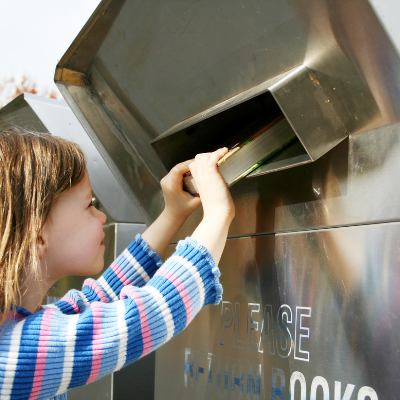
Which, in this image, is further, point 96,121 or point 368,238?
point 96,121

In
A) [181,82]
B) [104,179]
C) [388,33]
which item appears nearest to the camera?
[388,33]

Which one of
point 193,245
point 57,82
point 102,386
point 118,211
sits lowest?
point 102,386

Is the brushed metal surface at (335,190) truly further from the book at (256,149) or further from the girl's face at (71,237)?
the girl's face at (71,237)

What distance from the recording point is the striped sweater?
593mm

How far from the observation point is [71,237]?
0.77 metres

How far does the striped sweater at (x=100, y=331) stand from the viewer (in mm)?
593

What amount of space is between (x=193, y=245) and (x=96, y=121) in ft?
1.89

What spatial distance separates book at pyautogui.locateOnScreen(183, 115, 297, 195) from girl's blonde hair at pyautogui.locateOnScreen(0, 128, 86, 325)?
297mm

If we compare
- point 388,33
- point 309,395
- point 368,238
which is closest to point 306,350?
point 309,395

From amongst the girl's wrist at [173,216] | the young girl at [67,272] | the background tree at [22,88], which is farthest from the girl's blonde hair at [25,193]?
the background tree at [22,88]

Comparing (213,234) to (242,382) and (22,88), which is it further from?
(22,88)

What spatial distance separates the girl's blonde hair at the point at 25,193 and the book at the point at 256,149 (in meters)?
0.30

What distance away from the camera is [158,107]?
3.23ft

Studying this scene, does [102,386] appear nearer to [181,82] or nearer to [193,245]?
[193,245]
